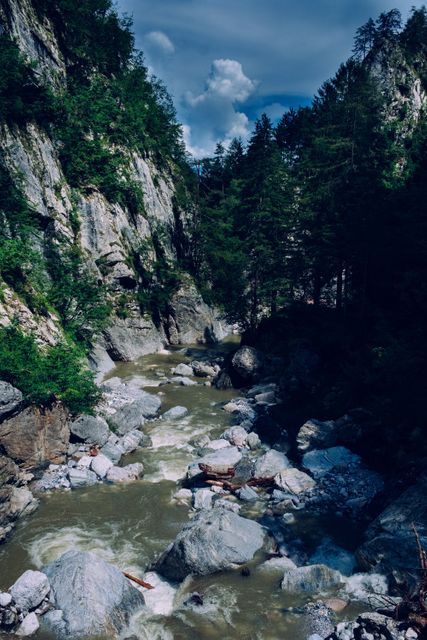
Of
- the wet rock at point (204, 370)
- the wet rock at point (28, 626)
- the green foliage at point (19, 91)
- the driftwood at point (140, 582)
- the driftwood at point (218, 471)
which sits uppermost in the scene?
the green foliage at point (19, 91)

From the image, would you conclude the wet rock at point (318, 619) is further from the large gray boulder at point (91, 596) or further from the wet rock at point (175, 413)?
the wet rock at point (175, 413)

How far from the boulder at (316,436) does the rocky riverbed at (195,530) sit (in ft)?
0.17

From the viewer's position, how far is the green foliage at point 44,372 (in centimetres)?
1398

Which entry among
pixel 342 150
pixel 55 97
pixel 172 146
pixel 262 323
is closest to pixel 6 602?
pixel 262 323

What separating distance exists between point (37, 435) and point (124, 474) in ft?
10.8

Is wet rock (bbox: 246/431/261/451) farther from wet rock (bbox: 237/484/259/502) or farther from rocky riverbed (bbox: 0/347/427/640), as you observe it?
wet rock (bbox: 237/484/259/502)

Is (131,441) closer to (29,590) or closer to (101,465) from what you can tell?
(101,465)

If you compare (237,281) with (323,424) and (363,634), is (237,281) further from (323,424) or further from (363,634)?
(363,634)

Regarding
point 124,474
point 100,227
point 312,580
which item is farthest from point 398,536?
point 100,227

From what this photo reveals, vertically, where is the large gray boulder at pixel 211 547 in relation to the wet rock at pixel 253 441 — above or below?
below

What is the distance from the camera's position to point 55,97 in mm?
29469

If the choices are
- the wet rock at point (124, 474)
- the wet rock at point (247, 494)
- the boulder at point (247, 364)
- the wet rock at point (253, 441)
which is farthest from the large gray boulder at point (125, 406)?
the wet rock at point (247, 494)

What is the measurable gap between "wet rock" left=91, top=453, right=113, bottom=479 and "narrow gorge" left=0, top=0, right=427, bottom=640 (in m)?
0.05

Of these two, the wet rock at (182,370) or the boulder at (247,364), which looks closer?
the boulder at (247,364)
